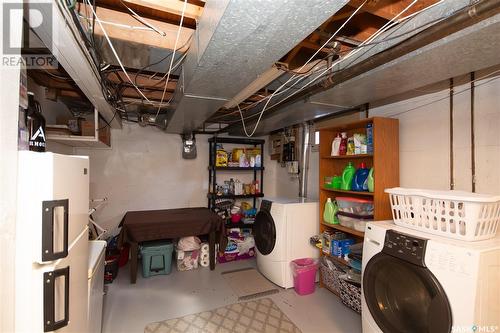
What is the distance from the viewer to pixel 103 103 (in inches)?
90.6

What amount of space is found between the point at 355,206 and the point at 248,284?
1.54 meters

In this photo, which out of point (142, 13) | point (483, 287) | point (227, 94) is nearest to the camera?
point (483, 287)

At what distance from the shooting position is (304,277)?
267 centimetres

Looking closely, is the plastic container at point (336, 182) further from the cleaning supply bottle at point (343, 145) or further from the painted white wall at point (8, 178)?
the painted white wall at point (8, 178)

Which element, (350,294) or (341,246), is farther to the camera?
(341,246)

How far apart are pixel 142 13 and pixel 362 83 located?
4.96 feet

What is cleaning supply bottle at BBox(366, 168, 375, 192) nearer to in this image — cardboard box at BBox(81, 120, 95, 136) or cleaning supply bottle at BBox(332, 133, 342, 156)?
cleaning supply bottle at BBox(332, 133, 342, 156)

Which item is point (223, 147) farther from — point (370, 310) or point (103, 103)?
point (370, 310)

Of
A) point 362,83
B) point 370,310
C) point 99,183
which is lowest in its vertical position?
point 370,310

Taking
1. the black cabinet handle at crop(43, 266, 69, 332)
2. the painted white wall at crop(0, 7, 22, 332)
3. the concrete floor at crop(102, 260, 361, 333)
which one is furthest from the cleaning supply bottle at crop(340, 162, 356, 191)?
the painted white wall at crop(0, 7, 22, 332)

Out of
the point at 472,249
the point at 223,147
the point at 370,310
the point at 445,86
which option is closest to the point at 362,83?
the point at 445,86

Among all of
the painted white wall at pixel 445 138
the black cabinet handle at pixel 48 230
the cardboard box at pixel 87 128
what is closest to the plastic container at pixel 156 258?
the cardboard box at pixel 87 128

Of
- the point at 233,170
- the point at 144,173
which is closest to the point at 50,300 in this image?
the point at 144,173

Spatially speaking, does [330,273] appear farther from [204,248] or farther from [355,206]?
[204,248]
